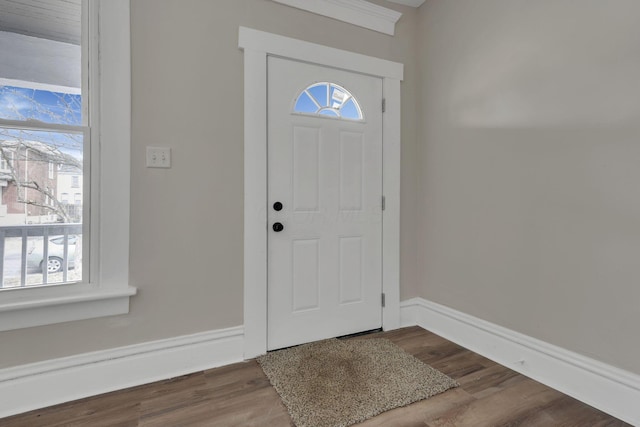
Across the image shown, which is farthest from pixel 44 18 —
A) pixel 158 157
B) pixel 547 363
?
pixel 547 363

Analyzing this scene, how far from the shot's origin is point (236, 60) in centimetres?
198

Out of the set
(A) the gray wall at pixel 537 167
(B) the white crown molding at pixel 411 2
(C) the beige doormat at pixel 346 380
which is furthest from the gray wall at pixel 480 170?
(C) the beige doormat at pixel 346 380

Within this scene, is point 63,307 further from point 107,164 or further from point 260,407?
point 260,407

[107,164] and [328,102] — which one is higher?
[328,102]

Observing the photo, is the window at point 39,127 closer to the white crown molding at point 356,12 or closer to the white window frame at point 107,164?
the white window frame at point 107,164

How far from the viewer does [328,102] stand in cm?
227

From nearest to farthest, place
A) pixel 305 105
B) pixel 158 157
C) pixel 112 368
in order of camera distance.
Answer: pixel 112 368 < pixel 158 157 < pixel 305 105

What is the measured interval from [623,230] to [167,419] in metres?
2.30

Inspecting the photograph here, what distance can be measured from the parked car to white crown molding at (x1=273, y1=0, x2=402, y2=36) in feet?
6.35

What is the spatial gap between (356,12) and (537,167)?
164 centimetres

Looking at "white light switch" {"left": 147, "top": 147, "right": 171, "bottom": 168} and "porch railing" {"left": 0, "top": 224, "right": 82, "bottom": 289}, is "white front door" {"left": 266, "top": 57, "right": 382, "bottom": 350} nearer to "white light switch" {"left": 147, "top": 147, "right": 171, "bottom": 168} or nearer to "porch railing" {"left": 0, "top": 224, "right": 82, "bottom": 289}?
"white light switch" {"left": 147, "top": 147, "right": 171, "bottom": 168}

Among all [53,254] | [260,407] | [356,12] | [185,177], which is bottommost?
[260,407]

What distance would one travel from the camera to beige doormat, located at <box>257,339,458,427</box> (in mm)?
1498

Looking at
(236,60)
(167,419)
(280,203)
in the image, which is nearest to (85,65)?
(236,60)
